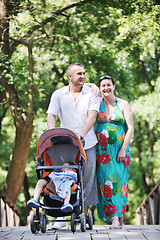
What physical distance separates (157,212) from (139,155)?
11.3 m

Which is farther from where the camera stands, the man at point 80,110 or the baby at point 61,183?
the man at point 80,110

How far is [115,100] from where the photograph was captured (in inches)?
230

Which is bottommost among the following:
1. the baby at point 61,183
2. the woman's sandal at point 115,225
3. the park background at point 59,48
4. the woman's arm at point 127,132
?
the woman's sandal at point 115,225

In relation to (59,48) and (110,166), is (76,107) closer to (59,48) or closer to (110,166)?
(110,166)

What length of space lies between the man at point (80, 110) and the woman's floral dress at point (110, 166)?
0.20 metres

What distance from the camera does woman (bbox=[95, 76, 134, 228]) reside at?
5.69m

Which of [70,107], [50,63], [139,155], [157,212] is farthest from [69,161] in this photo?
[139,155]

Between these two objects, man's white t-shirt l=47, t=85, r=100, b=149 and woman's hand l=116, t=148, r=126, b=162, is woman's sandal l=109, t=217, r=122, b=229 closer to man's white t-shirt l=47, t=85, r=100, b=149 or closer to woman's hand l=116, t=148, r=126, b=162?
woman's hand l=116, t=148, r=126, b=162

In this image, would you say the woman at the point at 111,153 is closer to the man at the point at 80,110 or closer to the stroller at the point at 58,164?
the man at the point at 80,110

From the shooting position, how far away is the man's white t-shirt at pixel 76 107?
540 centimetres

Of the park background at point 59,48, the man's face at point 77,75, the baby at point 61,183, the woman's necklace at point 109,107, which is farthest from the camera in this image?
the park background at point 59,48

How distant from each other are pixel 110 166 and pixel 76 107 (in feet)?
3.14

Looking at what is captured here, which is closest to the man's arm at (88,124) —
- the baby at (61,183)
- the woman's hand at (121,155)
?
the baby at (61,183)

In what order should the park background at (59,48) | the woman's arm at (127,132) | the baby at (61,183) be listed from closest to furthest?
the baby at (61,183) → the woman's arm at (127,132) → the park background at (59,48)
